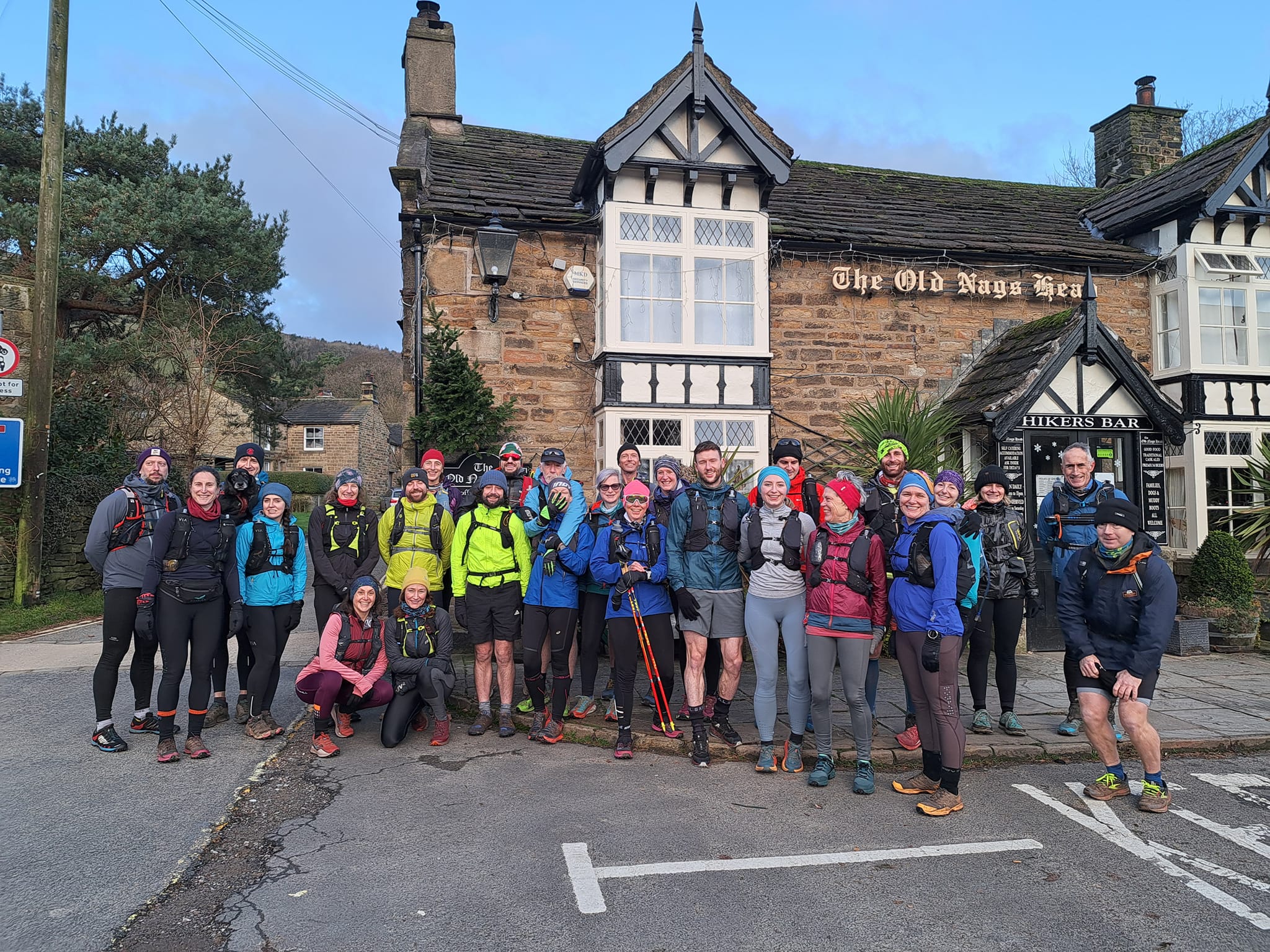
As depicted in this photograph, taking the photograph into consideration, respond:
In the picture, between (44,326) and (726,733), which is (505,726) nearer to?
(726,733)

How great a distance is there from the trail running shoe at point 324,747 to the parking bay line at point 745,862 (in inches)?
85.2

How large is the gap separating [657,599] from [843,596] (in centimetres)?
133

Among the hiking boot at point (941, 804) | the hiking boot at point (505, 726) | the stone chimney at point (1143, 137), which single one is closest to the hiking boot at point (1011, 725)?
the hiking boot at point (941, 804)

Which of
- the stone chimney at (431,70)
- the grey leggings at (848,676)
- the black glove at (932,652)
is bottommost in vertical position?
the grey leggings at (848,676)

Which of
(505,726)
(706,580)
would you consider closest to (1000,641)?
(706,580)

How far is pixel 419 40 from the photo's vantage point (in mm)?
13445

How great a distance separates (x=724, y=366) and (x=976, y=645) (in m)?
6.51

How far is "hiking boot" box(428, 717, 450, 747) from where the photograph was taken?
5.78 m

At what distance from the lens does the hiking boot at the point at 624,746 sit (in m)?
5.52

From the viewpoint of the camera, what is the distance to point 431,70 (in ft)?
44.8

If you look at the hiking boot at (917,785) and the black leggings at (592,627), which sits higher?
the black leggings at (592,627)

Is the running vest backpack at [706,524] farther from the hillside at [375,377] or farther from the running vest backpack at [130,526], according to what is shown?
the hillside at [375,377]

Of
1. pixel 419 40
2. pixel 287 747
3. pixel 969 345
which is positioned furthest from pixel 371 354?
pixel 287 747

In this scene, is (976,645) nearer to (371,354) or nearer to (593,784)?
(593,784)
